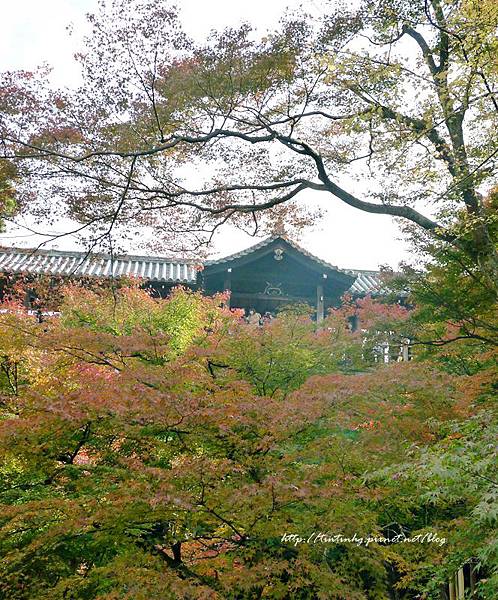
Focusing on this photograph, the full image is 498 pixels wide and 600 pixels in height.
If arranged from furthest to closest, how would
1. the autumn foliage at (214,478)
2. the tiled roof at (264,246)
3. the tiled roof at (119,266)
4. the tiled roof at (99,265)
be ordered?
the tiled roof at (99,265), the tiled roof at (119,266), the tiled roof at (264,246), the autumn foliage at (214,478)

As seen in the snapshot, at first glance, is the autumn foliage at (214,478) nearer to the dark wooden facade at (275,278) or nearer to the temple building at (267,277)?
the temple building at (267,277)

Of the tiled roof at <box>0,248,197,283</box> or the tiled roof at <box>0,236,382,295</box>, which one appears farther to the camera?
the tiled roof at <box>0,248,197,283</box>

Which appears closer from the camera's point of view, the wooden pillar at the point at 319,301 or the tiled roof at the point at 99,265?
the wooden pillar at the point at 319,301

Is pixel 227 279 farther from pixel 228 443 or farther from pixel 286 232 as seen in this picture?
pixel 228 443


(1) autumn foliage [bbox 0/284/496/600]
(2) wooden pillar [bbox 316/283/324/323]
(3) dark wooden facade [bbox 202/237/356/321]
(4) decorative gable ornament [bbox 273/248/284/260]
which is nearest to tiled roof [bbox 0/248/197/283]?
(3) dark wooden facade [bbox 202/237/356/321]

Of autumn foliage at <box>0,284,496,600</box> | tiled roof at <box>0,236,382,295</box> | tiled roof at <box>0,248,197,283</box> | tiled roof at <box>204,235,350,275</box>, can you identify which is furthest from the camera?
tiled roof at <box>0,248,197,283</box>

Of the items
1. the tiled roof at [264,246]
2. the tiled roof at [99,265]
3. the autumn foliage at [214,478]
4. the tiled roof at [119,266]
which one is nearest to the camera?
the autumn foliage at [214,478]

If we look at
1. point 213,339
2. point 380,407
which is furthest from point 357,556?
point 213,339

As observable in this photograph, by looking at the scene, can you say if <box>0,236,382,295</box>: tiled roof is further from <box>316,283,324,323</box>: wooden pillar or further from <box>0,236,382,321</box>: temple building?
<box>316,283,324,323</box>: wooden pillar

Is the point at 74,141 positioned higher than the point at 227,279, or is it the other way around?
the point at 74,141

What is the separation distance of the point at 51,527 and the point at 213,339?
2994 mm

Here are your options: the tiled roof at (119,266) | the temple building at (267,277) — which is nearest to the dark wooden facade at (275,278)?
the temple building at (267,277)

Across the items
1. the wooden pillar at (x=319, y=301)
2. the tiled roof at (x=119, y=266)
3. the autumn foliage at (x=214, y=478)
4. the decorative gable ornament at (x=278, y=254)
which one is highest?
the decorative gable ornament at (x=278, y=254)

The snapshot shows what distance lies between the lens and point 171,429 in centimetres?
446
